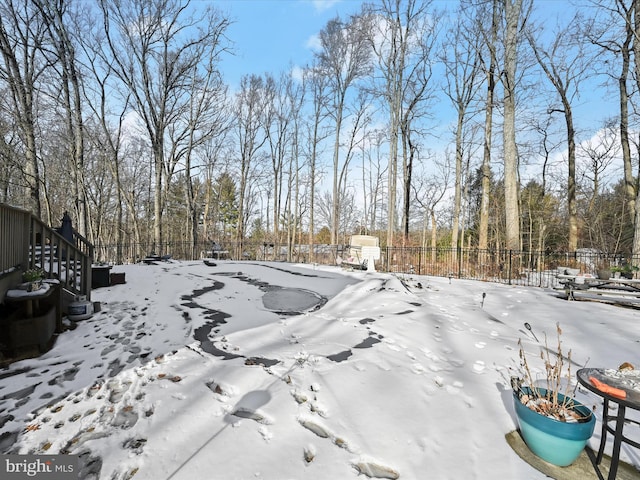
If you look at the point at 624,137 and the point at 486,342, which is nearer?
the point at 486,342

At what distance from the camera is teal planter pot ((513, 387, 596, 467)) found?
186 centimetres

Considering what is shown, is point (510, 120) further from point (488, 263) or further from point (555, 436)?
point (555, 436)

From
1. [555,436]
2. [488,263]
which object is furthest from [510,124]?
[555,436]

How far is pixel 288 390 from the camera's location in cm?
267

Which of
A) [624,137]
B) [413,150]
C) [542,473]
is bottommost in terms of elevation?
[542,473]

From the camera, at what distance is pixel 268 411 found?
7.76ft

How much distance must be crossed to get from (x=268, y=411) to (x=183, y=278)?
23.6 ft

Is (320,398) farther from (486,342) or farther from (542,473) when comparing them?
(486,342)

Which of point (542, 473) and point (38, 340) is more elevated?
point (38, 340)

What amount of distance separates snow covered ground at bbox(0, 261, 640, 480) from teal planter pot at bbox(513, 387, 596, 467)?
185 mm

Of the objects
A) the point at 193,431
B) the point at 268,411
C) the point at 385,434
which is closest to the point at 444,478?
the point at 385,434

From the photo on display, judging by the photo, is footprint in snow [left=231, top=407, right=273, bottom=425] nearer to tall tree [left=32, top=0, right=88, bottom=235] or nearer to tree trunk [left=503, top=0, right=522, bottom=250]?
tree trunk [left=503, top=0, right=522, bottom=250]

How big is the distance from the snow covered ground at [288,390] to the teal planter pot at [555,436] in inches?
7.3

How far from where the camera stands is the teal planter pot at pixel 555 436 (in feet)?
6.11
